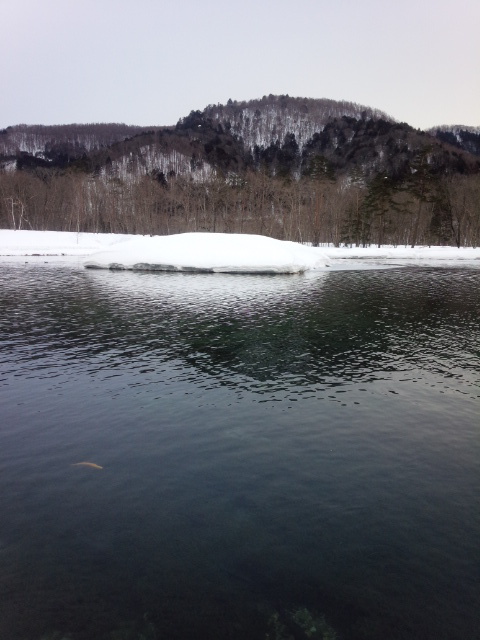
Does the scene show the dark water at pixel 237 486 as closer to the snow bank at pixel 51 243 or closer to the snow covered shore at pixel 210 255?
the snow covered shore at pixel 210 255

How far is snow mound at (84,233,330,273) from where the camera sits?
1618 inches

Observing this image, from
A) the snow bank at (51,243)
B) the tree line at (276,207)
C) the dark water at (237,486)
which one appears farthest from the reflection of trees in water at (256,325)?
the tree line at (276,207)

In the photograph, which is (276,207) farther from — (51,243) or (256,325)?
(256,325)

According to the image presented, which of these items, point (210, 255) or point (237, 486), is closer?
point (237, 486)

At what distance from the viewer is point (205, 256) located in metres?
41.8

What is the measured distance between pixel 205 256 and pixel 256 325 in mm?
22253

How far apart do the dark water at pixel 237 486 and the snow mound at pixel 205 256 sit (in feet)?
75.2

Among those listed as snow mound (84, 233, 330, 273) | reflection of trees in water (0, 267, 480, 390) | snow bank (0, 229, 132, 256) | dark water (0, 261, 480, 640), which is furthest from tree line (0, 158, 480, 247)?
dark water (0, 261, 480, 640)

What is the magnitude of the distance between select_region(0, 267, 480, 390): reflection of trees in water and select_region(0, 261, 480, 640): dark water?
185mm

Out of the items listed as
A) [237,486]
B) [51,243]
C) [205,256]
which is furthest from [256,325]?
[51,243]

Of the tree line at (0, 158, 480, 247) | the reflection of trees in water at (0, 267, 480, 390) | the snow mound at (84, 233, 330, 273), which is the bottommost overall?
the reflection of trees in water at (0, 267, 480, 390)

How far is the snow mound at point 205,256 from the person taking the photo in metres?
41.1

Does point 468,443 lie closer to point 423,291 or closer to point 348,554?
point 348,554

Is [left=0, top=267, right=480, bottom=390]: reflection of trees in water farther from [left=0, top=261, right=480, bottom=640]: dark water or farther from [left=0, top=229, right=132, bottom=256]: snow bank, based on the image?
[left=0, top=229, right=132, bottom=256]: snow bank
